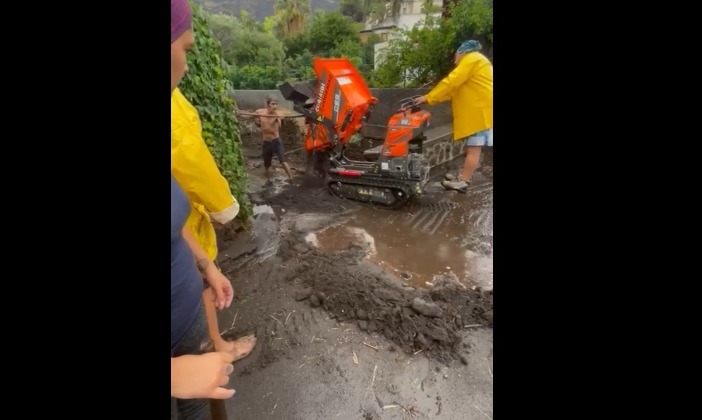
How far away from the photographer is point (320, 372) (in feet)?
7.95

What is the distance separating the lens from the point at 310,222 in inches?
201

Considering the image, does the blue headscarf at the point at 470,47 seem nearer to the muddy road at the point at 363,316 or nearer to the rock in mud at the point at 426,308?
the muddy road at the point at 363,316

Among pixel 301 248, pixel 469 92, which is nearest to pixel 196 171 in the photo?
pixel 301 248

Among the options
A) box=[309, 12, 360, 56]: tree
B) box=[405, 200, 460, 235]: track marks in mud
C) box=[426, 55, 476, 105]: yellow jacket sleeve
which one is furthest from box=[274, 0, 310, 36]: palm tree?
box=[405, 200, 460, 235]: track marks in mud

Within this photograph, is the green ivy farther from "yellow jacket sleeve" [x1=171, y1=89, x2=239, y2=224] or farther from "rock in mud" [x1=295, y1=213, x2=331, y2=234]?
"yellow jacket sleeve" [x1=171, y1=89, x2=239, y2=224]

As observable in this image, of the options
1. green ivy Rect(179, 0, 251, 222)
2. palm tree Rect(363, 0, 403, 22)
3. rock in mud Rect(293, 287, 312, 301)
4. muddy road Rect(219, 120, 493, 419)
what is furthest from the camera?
palm tree Rect(363, 0, 403, 22)

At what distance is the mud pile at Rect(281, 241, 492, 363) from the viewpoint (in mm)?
2689

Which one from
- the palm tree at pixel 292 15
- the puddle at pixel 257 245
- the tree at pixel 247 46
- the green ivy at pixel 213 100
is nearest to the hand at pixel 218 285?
the green ivy at pixel 213 100

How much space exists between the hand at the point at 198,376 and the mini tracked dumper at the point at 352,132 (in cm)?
430

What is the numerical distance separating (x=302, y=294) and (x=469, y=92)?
3.57 m

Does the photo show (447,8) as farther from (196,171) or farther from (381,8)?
(381,8)

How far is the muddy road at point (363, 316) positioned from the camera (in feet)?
7.30

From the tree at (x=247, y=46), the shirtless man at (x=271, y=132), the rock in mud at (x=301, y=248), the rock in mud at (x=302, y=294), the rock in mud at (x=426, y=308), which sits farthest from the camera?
the tree at (x=247, y=46)
